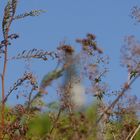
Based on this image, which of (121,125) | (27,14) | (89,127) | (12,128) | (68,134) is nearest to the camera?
(89,127)

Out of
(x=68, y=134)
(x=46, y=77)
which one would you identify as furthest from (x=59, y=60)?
(x=68, y=134)

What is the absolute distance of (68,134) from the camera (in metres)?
3.52

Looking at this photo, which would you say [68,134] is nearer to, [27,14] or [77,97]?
[77,97]

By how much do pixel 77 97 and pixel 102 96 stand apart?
2.92 ft

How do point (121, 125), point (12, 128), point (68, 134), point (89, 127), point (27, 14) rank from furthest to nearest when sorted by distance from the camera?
point (121, 125), point (27, 14), point (12, 128), point (68, 134), point (89, 127)

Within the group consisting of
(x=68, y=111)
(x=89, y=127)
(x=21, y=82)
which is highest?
(x=21, y=82)

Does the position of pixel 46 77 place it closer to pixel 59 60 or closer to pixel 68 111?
pixel 59 60

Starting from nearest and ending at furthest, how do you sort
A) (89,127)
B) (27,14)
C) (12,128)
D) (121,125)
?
(89,127), (12,128), (27,14), (121,125)

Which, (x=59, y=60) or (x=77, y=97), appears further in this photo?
(x=77, y=97)

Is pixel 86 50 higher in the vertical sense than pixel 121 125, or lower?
higher

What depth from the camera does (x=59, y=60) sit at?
12.1ft

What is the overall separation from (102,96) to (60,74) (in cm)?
155

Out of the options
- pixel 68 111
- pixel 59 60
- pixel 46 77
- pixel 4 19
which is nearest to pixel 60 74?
pixel 46 77

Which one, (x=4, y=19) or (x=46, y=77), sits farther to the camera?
(x=4, y=19)
